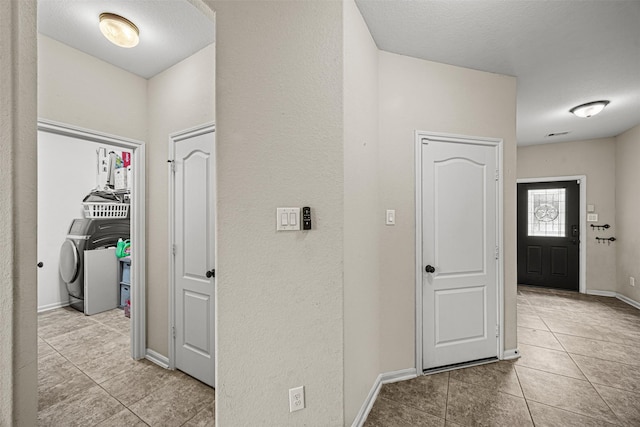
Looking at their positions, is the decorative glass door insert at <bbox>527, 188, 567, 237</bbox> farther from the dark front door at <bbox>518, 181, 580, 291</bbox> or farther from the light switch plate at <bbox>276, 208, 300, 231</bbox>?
the light switch plate at <bbox>276, 208, 300, 231</bbox>

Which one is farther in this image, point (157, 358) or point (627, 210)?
point (627, 210)

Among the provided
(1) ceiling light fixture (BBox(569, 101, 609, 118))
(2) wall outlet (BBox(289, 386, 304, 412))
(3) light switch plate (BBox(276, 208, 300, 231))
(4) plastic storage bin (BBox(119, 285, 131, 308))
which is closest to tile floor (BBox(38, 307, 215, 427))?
(2) wall outlet (BBox(289, 386, 304, 412))

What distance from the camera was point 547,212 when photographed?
4.88m

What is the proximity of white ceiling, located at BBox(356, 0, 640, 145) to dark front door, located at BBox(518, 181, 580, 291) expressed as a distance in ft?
6.92

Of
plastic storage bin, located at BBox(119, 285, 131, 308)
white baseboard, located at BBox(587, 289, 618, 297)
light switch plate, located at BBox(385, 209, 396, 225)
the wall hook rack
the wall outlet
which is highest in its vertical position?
light switch plate, located at BBox(385, 209, 396, 225)

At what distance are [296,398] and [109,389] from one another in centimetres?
169

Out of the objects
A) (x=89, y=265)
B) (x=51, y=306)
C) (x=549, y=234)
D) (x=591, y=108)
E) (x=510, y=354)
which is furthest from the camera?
(x=549, y=234)

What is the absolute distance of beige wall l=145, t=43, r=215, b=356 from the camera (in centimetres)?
223

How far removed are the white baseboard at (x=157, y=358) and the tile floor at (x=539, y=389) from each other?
5.76 feet

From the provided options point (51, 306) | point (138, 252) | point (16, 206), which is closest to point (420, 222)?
point (16, 206)

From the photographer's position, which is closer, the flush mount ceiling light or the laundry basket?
the flush mount ceiling light

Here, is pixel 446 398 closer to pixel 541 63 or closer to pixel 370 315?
pixel 370 315

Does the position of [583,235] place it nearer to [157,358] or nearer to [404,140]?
[404,140]

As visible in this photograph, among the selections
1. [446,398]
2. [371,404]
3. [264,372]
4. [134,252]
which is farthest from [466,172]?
[134,252]
